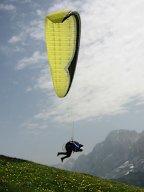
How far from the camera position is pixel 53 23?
23375 mm

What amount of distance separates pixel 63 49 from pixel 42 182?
15.8m

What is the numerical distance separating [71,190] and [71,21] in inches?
664

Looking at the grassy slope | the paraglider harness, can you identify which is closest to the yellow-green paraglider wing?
the paraglider harness

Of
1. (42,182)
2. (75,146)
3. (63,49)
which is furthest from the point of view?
(42,182)

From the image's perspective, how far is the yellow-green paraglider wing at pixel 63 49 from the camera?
2336 centimetres

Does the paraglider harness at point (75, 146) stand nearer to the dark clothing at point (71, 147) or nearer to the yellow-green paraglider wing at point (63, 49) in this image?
the dark clothing at point (71, 147)

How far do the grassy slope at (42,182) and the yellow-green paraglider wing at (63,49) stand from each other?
1051 cm

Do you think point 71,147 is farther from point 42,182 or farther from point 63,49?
point 42,182

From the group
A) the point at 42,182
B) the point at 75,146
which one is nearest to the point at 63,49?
the point at 75,146

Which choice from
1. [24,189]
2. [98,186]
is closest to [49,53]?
[24,189]

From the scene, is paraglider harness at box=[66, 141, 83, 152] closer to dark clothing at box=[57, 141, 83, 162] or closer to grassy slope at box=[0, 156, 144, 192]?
dark clothing at box=[57, 141, 83, 162]

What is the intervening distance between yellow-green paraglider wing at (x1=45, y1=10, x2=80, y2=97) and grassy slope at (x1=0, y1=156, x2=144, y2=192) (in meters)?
10.5

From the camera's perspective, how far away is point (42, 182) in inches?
1347

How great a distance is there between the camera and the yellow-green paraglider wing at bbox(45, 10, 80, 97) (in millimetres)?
23359
